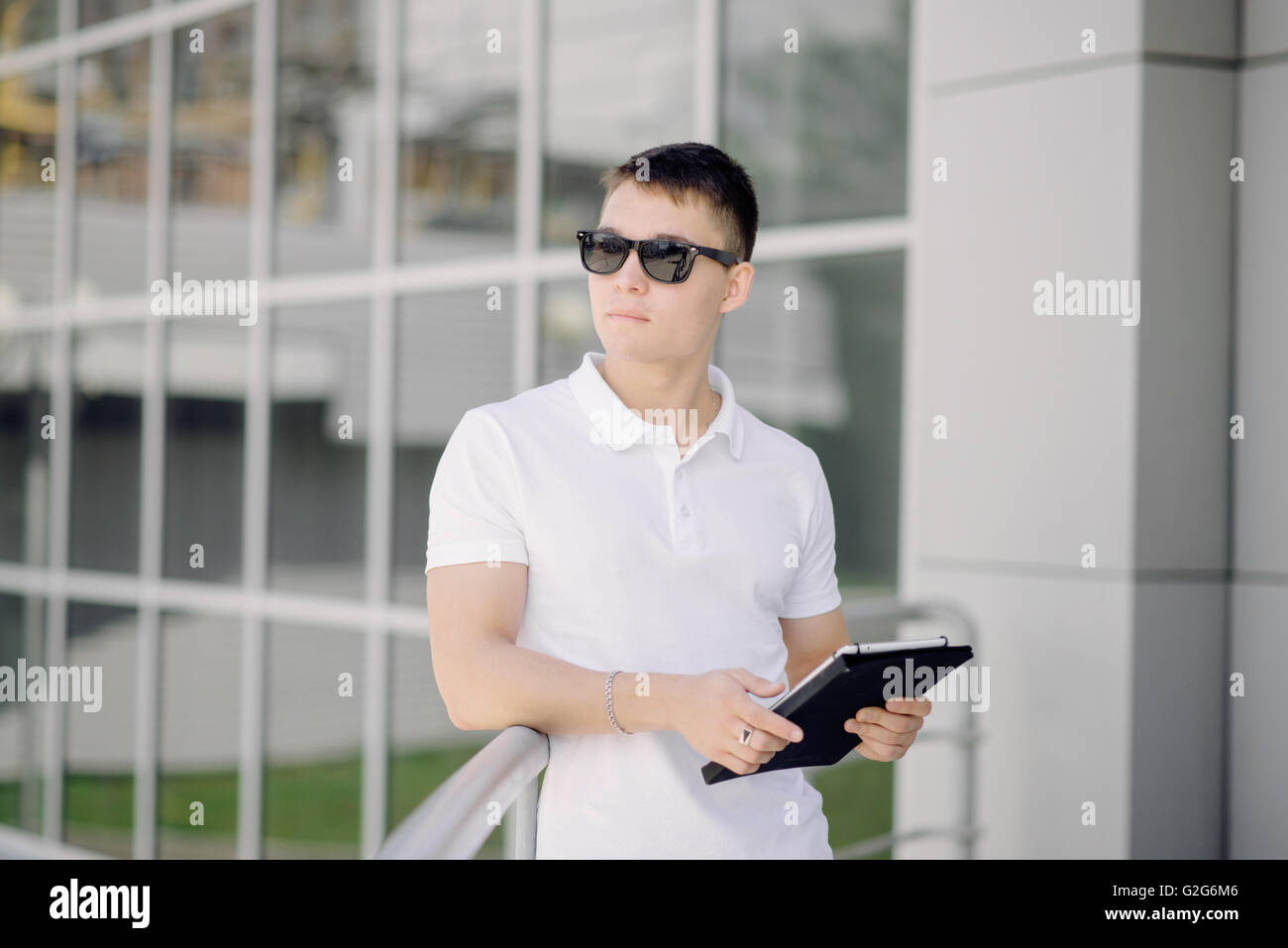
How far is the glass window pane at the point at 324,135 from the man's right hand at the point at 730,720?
5.07 meters

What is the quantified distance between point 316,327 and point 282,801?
2.51 meters

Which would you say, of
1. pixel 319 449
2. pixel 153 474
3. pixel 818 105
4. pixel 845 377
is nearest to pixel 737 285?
pixel 845 377

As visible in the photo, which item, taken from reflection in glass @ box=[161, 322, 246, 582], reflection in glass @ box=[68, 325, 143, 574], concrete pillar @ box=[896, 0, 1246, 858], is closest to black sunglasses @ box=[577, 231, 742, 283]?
concrete pillar @ box=[896, 0, 1246, 858]

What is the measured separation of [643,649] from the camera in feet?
6.16

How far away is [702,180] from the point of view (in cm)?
205

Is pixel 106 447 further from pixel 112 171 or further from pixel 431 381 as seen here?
pixel 431 381

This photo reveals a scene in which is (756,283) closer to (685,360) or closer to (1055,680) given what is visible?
(1055,680)

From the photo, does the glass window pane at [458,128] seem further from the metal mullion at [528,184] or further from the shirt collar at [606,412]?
the shirt collar at [606,412]

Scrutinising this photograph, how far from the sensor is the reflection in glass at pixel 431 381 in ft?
19.3


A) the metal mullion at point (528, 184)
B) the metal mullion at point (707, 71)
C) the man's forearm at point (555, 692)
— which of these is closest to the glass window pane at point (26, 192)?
the metal mullion at point (528, 184)

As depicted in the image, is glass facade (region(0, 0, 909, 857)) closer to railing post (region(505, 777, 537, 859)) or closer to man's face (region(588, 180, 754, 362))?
man's face (region(588, 180, 754, 362))

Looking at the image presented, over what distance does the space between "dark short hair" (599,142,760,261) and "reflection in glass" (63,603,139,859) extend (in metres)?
6.49
